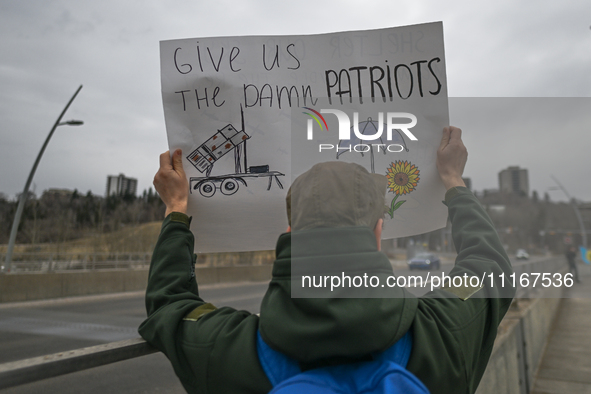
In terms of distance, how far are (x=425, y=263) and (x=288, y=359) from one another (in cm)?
105

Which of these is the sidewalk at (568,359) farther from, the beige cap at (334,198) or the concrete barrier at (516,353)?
the beige cap at (334,198)

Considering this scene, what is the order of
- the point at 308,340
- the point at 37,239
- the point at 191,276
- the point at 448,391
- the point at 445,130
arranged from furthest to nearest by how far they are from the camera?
the point at 37,239 < the point at 445,130 < the point at 191,276 < the point at 448,391 < the point at 308,340

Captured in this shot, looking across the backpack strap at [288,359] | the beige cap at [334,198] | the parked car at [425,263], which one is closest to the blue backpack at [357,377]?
the backpack strap at [288,359]

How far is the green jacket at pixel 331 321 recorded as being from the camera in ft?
2.94

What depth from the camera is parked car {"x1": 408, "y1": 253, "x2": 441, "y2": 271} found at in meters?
1.65

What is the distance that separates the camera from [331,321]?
0.89m

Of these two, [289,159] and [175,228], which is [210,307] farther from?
[289,159]

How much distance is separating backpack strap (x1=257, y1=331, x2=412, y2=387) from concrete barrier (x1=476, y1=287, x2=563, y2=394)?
1.77m

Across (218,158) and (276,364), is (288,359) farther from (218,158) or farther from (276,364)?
(218,158)

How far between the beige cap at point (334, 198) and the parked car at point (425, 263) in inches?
24.2

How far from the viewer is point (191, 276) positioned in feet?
4.51

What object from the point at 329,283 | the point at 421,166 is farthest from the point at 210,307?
the point at 421,166

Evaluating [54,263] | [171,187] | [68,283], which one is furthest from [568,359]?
[54,263]

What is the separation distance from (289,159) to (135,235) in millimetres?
37825
